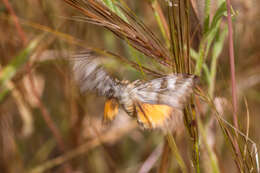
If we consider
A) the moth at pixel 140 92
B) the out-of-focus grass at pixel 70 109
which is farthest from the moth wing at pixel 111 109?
the out-of-focus grass at pixel 70 109

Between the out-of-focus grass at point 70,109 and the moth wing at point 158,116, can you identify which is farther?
the out-of-focus grass at point 70,109

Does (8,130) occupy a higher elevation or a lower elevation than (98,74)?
lower

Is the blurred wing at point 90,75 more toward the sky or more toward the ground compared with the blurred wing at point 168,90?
more toward the sky

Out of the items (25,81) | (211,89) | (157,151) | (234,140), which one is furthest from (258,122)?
(25,81)

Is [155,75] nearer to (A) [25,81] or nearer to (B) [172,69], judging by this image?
(B) [172,69]

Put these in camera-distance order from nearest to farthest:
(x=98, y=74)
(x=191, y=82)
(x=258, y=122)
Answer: (x=191, y=82) → (x=98, y=74) → (x=258, y=122)

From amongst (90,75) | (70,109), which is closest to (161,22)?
(90,75)

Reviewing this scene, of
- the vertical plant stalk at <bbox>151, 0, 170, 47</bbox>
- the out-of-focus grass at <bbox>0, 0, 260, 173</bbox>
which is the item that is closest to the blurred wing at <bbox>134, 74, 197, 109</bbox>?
the vertical plant stalk at <bbox>151, 0, 170, 47</bbox>

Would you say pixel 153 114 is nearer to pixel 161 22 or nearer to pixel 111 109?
pixel 111 109

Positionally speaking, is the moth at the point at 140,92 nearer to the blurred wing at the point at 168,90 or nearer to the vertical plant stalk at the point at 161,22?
the blurred wing at the point at 168,90
